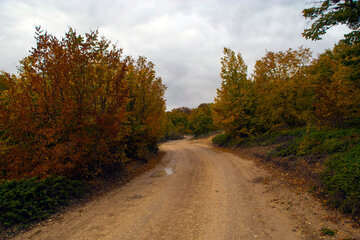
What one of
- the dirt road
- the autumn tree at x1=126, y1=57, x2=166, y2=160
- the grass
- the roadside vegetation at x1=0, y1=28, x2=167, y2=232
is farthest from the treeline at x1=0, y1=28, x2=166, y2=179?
the grass

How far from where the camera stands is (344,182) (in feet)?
17.4

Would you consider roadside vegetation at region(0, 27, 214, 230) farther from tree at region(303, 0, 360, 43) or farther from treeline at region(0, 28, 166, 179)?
tree at region(303, 0, 360, 43)

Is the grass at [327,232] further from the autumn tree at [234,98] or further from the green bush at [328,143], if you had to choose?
the autumn tree at [234,98]

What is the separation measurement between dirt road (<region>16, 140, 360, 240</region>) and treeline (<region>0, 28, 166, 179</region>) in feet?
6.93

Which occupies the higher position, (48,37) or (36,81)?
Answer: (48,37)

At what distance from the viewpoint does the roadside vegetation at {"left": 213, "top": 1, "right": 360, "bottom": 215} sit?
6.32 meters

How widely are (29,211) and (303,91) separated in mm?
17212

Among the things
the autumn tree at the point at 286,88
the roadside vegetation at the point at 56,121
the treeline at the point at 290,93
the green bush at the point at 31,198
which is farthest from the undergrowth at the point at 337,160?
the green bush at the point at 31,198

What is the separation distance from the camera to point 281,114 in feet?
51.5

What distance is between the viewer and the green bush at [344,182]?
15.9 ft

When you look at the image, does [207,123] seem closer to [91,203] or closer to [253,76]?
[253,76]

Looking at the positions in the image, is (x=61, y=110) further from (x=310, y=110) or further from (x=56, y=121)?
(x=310, y=110)

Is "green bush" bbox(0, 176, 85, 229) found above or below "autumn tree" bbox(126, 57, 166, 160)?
below

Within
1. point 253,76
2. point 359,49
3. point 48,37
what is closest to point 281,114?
point 253,76
